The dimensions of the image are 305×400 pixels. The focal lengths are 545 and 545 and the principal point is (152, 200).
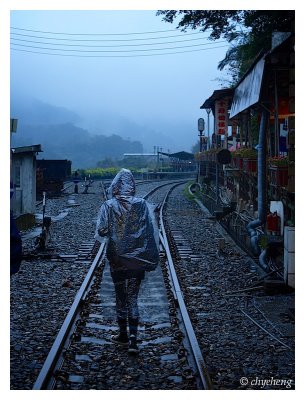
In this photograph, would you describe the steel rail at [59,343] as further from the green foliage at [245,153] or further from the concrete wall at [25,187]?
the green foliage at [245,153]

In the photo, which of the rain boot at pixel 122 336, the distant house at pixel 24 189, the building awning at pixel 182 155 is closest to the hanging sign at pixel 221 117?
the building awning at pixel 182 155

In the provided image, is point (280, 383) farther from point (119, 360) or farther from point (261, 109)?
point (261, 109)

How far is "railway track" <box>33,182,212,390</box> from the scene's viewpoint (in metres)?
4.14

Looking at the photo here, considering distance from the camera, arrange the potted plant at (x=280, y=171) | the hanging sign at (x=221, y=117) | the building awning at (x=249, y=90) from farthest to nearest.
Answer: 1. the hanging sign at (x=221, y=117)
2. the building awning at (x=249, y=90)
3. the potted plant at (x=280, y=171)

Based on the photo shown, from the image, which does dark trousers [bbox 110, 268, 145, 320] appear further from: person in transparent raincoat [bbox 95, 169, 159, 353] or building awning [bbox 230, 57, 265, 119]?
building awning [bbox 230, 57, 265, 119]

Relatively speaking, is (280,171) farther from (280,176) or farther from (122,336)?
(122,336)

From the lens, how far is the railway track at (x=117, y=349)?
4145 millimetres

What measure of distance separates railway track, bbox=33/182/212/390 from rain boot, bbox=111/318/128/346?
7 centimetres

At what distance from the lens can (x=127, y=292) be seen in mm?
4961

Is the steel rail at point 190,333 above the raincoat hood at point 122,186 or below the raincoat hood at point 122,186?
below

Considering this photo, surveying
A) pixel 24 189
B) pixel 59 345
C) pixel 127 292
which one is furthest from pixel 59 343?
pixel 24 189

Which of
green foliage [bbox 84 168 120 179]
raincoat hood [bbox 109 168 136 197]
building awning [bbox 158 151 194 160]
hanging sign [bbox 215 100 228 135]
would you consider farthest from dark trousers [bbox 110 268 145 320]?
hanging sign [bbox 215 100 228 135]

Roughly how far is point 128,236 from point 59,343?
1091mm
